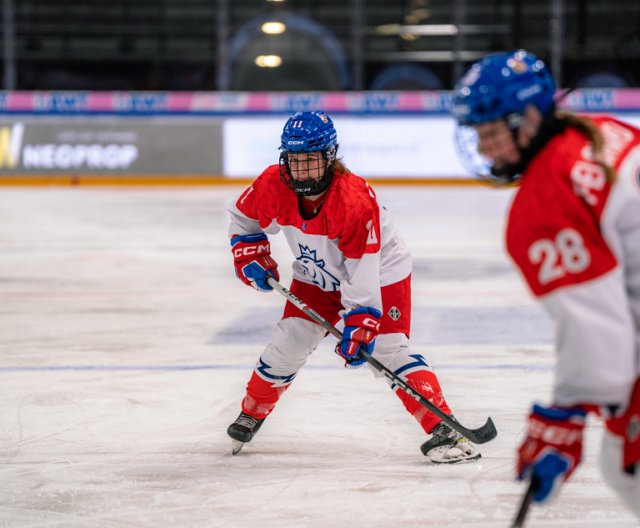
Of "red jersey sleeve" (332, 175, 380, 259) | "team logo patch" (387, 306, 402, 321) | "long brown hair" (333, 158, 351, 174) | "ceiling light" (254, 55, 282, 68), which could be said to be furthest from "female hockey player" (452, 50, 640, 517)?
"ceiling light" (254, 55, 282, 68)

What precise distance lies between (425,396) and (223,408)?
104 centimetres

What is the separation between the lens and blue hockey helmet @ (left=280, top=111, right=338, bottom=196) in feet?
10.6

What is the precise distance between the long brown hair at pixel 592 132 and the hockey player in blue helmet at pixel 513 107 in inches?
0.7

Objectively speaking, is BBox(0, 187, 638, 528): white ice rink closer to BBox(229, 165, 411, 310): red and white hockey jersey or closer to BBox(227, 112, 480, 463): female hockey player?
BBox(227, 112, 480, 463): female hockey player

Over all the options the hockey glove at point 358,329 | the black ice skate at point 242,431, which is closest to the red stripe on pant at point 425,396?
the hockey glove at point 358,329

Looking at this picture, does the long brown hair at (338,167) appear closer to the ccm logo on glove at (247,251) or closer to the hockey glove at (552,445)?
the ccm logo on glove at (247,251)

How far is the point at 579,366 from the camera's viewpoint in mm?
1738

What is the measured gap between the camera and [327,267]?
3.40m

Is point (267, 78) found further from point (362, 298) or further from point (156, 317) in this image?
point (362, 298)

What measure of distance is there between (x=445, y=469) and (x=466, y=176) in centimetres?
1276

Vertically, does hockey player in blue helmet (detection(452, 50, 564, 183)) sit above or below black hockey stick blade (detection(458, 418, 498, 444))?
above

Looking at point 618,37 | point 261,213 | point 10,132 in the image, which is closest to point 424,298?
point 261,213

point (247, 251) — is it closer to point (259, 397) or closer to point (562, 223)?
point (259, 397)

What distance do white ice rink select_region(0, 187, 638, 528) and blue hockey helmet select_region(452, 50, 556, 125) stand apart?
133cm
